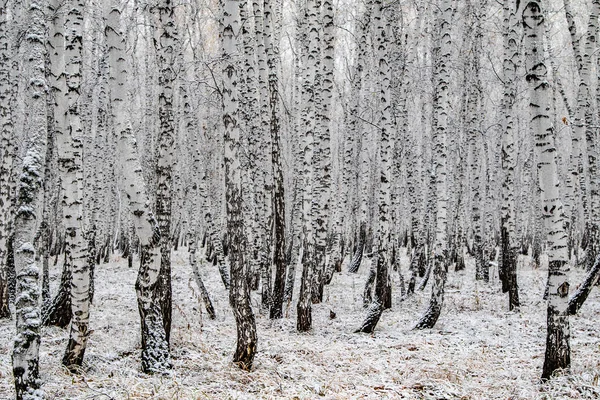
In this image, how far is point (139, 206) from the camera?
595cm

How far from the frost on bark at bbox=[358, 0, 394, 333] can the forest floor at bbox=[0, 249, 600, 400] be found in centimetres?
62

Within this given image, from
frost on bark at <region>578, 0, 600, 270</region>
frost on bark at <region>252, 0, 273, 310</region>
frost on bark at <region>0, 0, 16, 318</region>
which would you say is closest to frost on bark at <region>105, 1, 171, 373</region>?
frost on bark at <region>0, 0, 16, 318</region>

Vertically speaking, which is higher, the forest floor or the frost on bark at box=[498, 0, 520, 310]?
the frost on bark at box=[498, 0, 520, 310]

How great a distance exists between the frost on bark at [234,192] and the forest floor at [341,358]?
1.68 feet

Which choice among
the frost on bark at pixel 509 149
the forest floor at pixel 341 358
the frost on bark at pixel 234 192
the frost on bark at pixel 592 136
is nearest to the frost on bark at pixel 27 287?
the forest floor at pixel 341 358

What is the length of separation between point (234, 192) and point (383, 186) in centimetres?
411

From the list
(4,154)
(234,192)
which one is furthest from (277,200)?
(4,154)

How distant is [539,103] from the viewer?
5.73 meters

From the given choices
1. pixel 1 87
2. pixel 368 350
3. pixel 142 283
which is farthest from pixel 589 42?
pixel 1 87

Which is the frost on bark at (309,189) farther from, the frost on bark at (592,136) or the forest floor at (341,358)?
the frost on bark at (592,136)

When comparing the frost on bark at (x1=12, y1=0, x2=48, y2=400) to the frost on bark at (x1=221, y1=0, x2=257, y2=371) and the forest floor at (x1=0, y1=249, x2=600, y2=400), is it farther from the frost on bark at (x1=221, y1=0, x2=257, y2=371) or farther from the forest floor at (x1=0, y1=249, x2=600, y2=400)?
the frost on bark at (x1=221, y1=0, x2=257, y2=371)

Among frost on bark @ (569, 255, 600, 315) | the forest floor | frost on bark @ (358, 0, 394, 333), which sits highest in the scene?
frost on bark @ (358, 0, 394, 333)

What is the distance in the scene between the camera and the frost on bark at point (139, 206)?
5.95m

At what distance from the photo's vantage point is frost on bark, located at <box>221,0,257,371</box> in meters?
6.18
